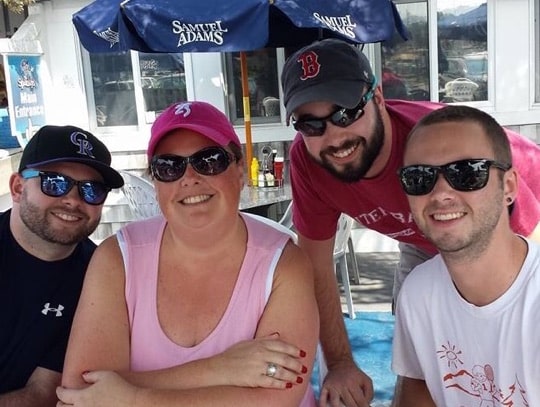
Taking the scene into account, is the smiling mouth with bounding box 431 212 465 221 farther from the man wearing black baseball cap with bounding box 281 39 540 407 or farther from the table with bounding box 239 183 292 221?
the table with bounding box 239 183 292 221

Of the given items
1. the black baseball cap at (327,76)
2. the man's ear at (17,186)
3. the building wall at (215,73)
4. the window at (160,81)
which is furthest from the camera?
the window at (160,81)

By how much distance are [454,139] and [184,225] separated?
0.79 meters

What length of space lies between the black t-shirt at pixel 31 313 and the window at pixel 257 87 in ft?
14.8

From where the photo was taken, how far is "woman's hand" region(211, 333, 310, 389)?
1.68m

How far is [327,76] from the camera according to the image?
6.50 feet

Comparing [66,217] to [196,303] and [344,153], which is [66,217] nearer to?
[196,303]

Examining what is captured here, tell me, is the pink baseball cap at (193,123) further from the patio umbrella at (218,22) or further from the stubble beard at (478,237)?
the patio umbrella at (218,22)

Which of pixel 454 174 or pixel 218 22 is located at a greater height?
pixel 218 22

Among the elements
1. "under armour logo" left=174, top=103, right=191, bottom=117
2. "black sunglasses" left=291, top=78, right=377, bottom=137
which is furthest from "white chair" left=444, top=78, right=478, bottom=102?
"under armour logo" left=174, top=103, right=191, bottom=117

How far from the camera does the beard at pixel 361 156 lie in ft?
6.70

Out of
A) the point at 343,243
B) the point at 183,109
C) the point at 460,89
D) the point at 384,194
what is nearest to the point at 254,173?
the point at 343,243

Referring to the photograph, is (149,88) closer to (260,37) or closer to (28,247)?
(260,37)

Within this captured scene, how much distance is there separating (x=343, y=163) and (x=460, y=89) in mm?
4723

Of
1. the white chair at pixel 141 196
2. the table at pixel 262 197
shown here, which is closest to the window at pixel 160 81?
the white chair at pixel 141 196
